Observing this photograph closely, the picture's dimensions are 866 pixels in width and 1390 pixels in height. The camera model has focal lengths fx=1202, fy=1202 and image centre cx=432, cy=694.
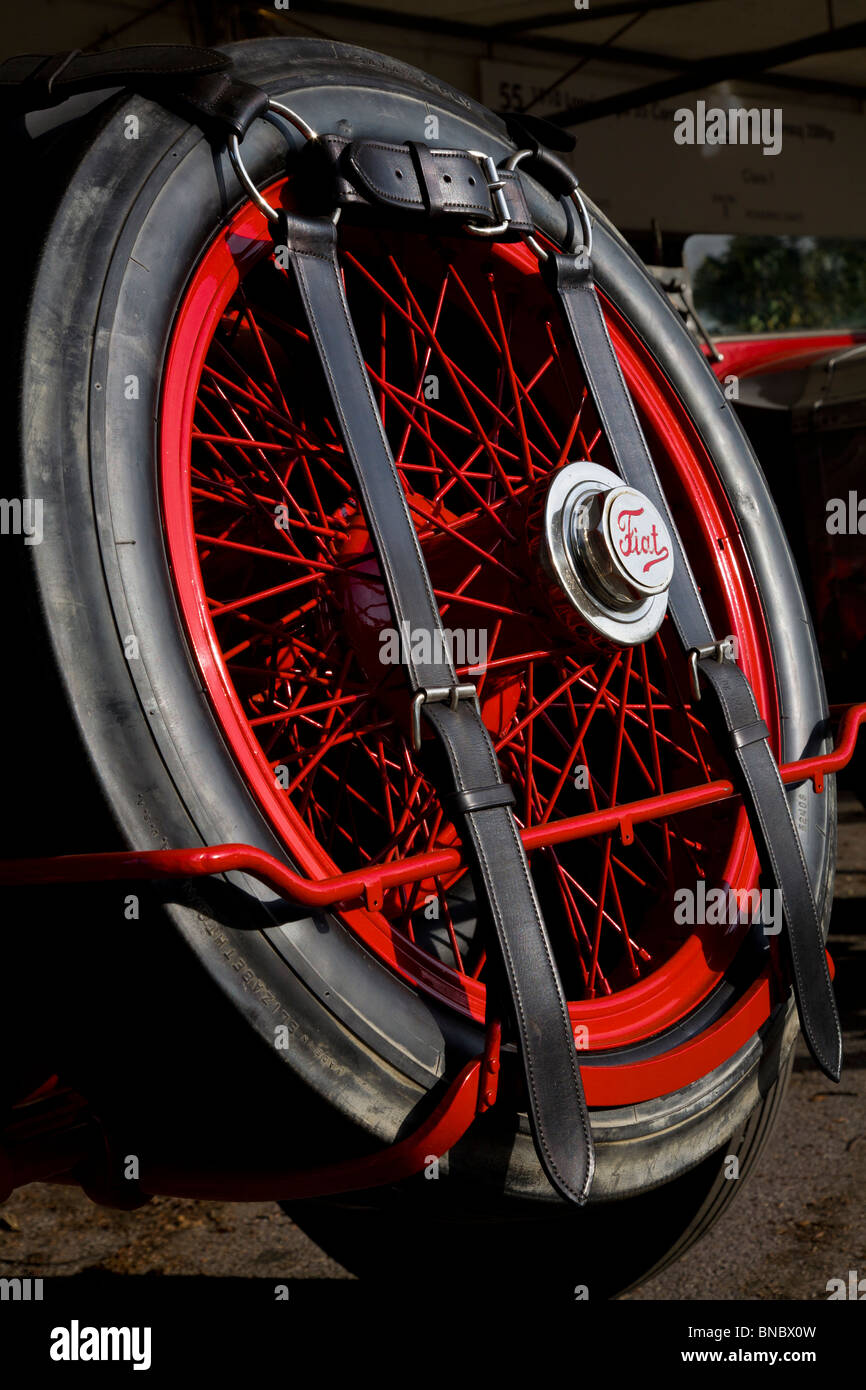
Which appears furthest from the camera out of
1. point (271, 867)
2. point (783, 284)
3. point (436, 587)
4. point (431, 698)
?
point (783, 284)

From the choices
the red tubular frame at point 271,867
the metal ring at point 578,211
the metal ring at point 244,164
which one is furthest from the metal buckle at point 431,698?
the metal ring at point 578,211

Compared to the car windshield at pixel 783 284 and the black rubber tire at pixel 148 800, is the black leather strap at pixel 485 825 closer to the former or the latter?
the black rubber tire at pixel 148 800

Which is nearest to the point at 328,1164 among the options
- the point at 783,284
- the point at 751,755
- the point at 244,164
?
the point at 751,755

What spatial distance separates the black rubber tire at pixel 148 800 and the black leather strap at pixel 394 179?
16cm

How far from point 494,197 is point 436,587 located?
1.93 ft

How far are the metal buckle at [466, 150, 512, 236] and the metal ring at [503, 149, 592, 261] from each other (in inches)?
3.0

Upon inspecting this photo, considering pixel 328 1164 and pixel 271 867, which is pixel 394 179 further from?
pixel 328 1164

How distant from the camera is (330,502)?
2.35 m

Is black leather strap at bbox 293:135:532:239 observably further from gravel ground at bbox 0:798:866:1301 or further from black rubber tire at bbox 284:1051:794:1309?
gravel ground at bbox 0:798:866:1301

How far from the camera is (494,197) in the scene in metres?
1.80

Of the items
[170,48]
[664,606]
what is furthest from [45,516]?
[664,606]

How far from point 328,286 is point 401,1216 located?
47.2 inches

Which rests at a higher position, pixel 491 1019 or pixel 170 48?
pixel 170 48
